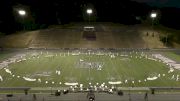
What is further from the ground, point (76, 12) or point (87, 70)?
point (76, 12)

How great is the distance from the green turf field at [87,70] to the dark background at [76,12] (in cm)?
3423

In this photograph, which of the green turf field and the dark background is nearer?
the green turf field

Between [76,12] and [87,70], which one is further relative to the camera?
[76,12]

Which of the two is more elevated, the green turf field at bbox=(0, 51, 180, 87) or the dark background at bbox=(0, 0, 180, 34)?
the dark background at bbox=(0, 0, 180, 34)

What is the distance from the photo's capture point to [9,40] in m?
83.9

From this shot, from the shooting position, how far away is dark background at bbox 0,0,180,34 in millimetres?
101812

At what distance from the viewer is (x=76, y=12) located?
110 m

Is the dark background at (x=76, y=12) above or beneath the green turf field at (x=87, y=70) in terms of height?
above

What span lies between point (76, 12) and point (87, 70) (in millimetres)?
58453

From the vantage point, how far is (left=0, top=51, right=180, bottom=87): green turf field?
4634cm

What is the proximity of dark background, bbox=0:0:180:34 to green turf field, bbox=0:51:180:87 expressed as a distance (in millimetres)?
34227

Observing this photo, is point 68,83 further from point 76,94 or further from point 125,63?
point 125,63

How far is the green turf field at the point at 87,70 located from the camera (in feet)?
152

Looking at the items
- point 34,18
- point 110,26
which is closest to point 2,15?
point 34,18
